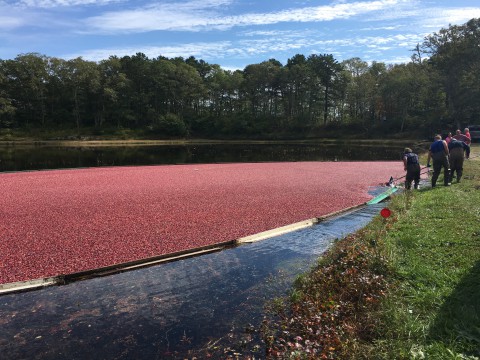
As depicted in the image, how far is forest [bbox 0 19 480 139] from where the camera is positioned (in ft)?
232

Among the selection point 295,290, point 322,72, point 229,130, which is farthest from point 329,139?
point 295,290

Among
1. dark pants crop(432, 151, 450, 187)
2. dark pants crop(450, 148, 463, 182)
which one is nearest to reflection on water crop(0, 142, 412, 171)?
dark pants crop(450, 148, 463, 182)

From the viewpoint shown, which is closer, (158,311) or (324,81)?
(158,311)

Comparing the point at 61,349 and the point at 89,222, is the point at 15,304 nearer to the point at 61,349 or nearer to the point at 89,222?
the point at 61,349

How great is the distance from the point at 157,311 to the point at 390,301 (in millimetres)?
3460

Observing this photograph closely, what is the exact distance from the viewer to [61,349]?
4.73m

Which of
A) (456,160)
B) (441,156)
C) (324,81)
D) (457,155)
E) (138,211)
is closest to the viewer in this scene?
(138,211)

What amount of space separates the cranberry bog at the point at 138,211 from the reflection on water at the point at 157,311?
90cm

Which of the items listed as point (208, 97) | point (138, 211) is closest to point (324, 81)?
point (208, 97)

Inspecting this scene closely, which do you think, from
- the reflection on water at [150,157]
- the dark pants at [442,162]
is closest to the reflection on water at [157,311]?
the dark pants at [442,162]

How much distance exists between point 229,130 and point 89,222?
6867 cm

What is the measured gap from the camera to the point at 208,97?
87.0m

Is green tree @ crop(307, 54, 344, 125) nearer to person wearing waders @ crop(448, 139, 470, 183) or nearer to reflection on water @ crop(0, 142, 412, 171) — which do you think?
reflection on water @ crop(0, 142, 412, 171)

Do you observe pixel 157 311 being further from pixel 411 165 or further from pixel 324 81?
pixel 324 81
